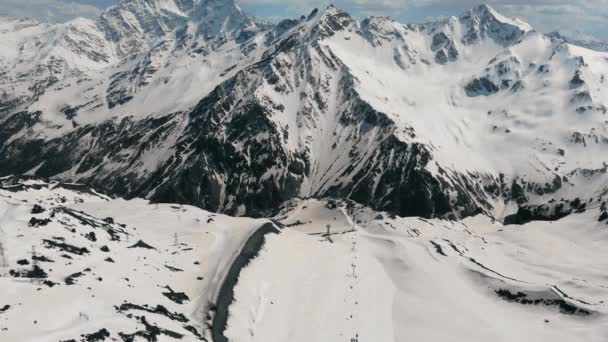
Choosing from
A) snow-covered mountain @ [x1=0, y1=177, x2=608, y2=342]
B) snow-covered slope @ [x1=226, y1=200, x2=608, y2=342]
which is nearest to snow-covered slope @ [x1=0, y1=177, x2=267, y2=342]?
snow-covered mountain @ [x1=0, y1=177, x2=608, y2=342]

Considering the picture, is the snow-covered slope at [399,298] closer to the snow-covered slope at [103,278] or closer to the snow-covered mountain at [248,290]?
the snow-covered mountain at [248,290]

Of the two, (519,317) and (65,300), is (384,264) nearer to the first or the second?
(519,317)

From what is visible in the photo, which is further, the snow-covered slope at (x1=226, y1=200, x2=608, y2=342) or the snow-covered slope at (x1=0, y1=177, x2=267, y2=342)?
the snow-covered slope at (x1=226, y1=200, x2=608, y2=342)

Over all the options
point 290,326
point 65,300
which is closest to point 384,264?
point 290,326

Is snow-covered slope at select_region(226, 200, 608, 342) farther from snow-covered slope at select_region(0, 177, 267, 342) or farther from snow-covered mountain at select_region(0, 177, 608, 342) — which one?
snow-covered slope at select_region(0, 177, 267, 342)

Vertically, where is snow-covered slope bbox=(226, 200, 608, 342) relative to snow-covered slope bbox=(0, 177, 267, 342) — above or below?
below

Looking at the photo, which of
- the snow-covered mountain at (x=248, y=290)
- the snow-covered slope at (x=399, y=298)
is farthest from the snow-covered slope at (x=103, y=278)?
the snow-covered slope at (x=399, y=298)

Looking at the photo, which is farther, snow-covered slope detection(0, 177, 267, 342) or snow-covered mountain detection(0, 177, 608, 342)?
snow-covered mountain detection(0, 177, 608, 342)

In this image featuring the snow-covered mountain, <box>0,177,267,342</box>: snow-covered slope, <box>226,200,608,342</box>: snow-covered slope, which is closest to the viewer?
<box>0,177,267,342</box>: snow-covered slope

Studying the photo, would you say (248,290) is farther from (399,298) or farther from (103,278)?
(399,298)

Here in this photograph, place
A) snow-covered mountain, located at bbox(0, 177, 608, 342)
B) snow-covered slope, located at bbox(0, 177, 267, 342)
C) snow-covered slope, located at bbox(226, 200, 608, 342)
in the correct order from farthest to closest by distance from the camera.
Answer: snow-covered slope, located at bbox(226, 200, 608, 342) → snow-covered mountain, located at bbox(0, 177, 608, 342) → snow-covered slope, located at bbox(0, 177, 267, 342)
